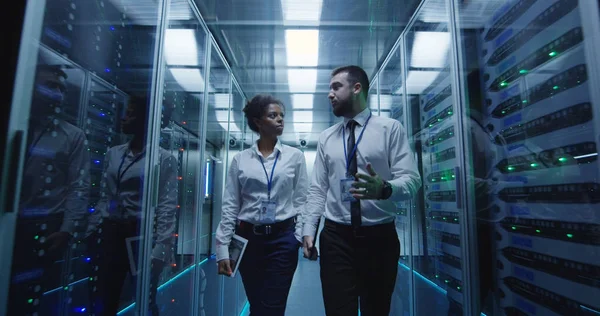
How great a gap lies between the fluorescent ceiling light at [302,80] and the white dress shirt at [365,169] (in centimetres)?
259

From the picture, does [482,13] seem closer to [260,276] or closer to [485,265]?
[485,265]

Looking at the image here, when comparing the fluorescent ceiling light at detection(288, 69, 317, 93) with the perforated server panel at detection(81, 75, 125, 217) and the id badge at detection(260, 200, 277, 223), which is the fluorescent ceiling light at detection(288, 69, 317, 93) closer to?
the id badge at detection(260, 200, 277, 223)

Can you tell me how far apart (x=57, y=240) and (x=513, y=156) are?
1991 millimetres

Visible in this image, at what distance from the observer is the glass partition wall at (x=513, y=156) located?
1127 mm

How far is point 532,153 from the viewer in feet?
4.45

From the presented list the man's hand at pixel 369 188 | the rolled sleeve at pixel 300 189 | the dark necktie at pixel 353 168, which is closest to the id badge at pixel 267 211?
the rolled sleeve at pixel 300 189

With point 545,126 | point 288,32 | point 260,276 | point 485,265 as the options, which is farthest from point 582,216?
point 288,32

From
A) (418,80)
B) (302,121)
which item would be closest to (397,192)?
(418,80)

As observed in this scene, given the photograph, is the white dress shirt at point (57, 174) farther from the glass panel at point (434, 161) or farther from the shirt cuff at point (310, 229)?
the glass panel at point (434, 161)

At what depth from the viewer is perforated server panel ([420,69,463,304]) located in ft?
6.69

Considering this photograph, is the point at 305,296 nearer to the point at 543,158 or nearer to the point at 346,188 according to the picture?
the point at 346,188

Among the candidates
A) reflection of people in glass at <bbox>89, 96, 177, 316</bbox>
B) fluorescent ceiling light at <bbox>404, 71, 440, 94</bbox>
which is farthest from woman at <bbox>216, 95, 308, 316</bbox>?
fluorescent ceiling light at <bbox>404, 71, 440, 94</bbox>

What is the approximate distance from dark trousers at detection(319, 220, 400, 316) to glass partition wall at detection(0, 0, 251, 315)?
3.21 ft

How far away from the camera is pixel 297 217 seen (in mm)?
1909
